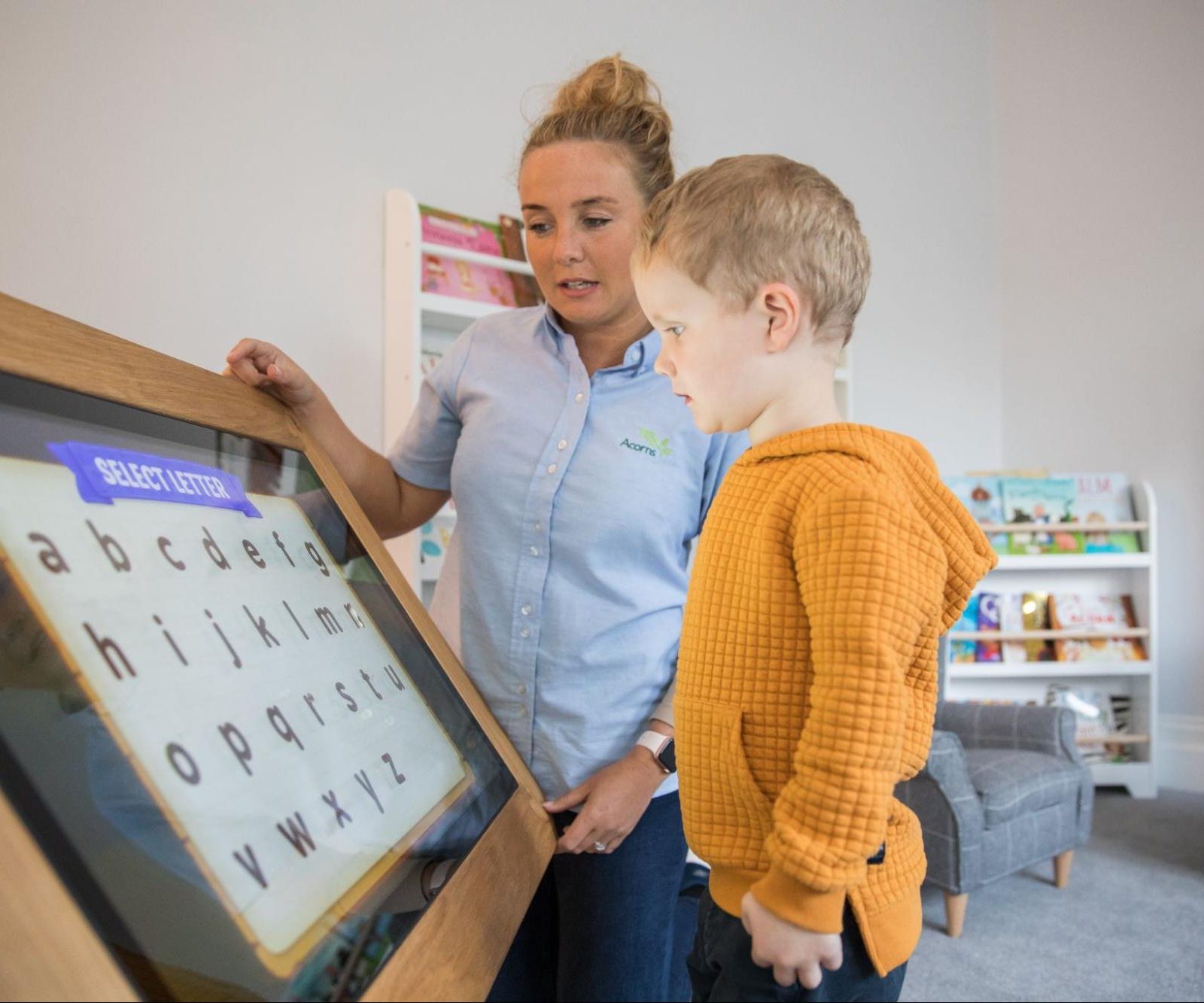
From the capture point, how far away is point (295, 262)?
2.58 meters

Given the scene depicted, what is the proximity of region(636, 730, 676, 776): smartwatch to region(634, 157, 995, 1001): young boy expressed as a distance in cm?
26

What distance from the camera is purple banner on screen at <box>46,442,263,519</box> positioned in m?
0.55

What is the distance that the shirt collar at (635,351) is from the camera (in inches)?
46.3

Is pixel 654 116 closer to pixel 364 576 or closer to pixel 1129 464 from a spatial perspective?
pixel 364 576

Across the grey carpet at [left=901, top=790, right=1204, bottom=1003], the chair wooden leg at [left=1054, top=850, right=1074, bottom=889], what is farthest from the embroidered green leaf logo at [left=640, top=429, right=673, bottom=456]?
the chair wooden leg at [left=1054, top=850, right=1074, bottom=889]

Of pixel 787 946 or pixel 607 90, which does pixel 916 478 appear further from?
pixel 607 90

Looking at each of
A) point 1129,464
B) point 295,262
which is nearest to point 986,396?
point 1129,464

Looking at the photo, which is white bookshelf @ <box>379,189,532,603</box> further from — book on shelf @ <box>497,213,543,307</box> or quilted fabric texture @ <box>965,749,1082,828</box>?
quilted fabric texture @ <box>965,749,1082,828</box>

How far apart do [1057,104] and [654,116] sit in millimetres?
4946

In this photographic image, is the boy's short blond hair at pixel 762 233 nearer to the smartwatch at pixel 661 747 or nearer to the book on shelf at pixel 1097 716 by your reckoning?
the smartwatch at pixel 661 747

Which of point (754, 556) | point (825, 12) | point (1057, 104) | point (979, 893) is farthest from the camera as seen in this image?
point (1057, 104)

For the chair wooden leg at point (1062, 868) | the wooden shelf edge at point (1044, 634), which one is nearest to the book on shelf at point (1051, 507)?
the wooden shelf edge at point (1044, 634)

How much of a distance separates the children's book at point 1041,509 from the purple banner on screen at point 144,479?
4.36m

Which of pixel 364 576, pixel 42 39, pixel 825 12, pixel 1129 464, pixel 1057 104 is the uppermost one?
pixel 825 12
